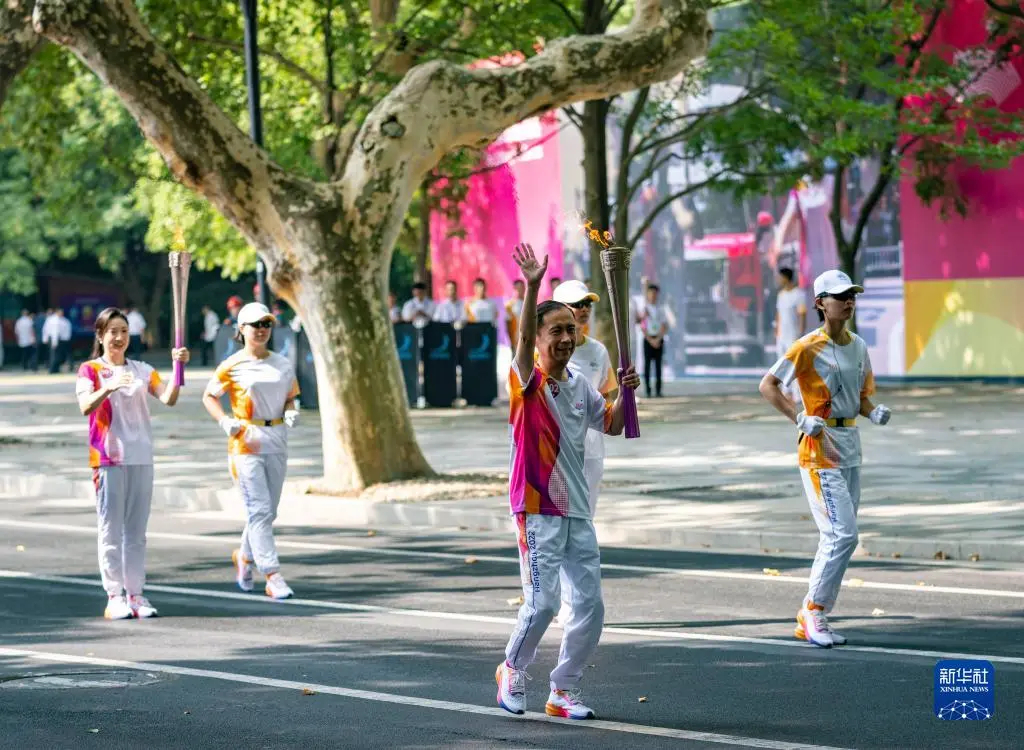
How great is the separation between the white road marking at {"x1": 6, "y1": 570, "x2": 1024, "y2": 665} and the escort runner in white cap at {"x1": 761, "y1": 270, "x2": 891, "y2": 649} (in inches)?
10.0

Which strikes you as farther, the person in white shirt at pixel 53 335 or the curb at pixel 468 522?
the person in white shirt at pixel 53 335

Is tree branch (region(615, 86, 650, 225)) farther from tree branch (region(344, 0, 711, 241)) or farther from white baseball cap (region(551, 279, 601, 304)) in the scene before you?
white baseball cap (region(551, 279, 601, 304))

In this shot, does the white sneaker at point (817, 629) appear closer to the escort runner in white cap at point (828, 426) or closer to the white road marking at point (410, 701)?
the escort runner in white cap at point (828, 426)

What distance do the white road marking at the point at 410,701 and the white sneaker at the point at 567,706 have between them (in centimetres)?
3

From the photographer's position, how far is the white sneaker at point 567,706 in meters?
7.92

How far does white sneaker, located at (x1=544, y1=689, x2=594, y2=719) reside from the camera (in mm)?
7922

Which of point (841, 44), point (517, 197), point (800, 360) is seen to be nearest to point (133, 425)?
point (800, 360)

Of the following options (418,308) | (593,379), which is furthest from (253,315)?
(418,308)

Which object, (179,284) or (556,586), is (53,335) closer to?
(179,284)

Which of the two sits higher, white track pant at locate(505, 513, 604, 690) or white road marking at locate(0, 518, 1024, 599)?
white track pant at locate(505, 513, 604, 690)

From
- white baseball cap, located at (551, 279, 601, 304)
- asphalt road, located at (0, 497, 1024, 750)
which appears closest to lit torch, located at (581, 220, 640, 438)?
asphalt road, located at (0, 497, 1024, 750)

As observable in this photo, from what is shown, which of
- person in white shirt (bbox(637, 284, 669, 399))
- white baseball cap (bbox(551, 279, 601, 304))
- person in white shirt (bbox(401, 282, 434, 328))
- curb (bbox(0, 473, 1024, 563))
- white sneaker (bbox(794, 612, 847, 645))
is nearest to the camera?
white sneaker (bbox(794, 612, 847, 645))

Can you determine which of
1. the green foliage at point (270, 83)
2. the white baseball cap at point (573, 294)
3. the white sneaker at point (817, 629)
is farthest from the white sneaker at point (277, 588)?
the green foliage at point (270, 83)

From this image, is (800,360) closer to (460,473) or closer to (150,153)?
(460,473)
